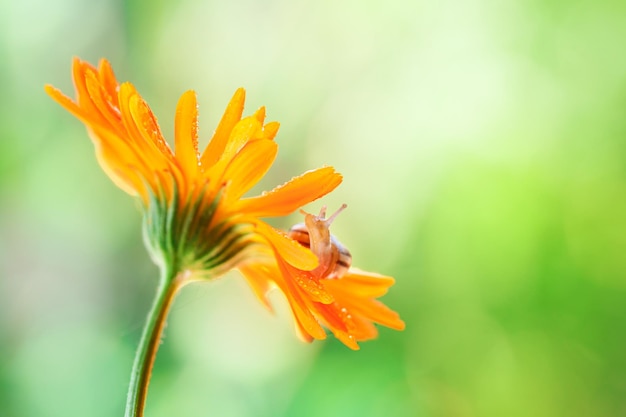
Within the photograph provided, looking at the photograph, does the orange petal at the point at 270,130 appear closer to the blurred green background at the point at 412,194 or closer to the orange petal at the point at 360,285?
the orange petal at the point at 360,285

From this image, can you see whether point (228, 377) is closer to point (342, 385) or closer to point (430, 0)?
point (342, 385)

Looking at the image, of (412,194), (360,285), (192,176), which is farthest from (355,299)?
(412,194)

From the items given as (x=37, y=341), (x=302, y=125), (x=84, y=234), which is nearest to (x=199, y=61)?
(x=302, y=125)

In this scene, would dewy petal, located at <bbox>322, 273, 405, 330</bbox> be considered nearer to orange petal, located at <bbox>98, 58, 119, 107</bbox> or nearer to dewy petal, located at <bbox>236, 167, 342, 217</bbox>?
dewy petal, located at <bbox>236, 167, 342, 217</bbox>

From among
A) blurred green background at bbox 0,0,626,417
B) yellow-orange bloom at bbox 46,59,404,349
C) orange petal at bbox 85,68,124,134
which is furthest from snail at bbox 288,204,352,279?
blurred green background at bbox 0,0,626,417

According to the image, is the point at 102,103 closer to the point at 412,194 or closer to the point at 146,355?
the point at 146,355
